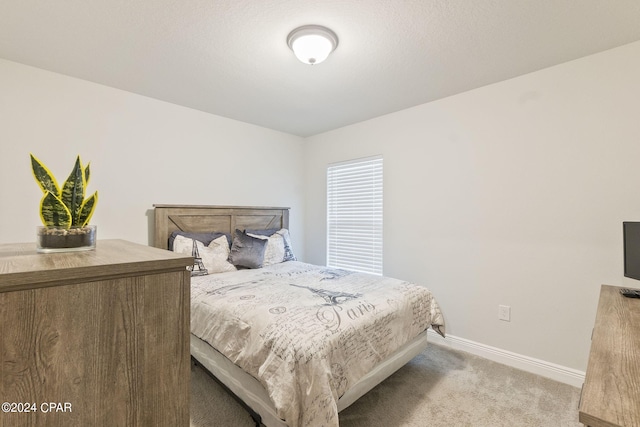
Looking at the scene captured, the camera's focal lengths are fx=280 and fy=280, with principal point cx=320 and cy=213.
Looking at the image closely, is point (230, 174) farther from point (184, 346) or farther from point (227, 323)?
point (184, 346)

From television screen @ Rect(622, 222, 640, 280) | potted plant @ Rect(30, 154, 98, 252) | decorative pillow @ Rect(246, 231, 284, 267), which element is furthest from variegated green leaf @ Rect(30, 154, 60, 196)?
television screen @ Rect(622, 222, 640, 280)

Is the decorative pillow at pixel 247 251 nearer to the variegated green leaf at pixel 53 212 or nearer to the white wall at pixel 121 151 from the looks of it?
the white wall at pixel 121 151

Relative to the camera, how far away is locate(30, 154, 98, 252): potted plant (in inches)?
33.4

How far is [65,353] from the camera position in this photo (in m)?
0.64

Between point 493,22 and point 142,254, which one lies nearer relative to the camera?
point 142,254

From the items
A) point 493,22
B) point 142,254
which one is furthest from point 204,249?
point 493,22

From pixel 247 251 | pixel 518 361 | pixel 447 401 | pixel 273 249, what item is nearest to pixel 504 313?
pixel 518 361

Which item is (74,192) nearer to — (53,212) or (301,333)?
(53,212)

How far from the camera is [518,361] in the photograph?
7.81 feet

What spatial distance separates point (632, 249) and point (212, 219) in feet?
11.7

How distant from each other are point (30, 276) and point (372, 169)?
3260 mm

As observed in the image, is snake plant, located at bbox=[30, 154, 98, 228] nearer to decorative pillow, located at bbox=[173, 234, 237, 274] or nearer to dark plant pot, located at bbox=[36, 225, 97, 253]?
dark plant pot, located at bbox=[36, 225, 97, 253]

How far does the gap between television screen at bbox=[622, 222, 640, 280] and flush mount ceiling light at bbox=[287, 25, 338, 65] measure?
2.24 meters

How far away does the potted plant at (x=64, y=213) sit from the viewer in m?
0.85
